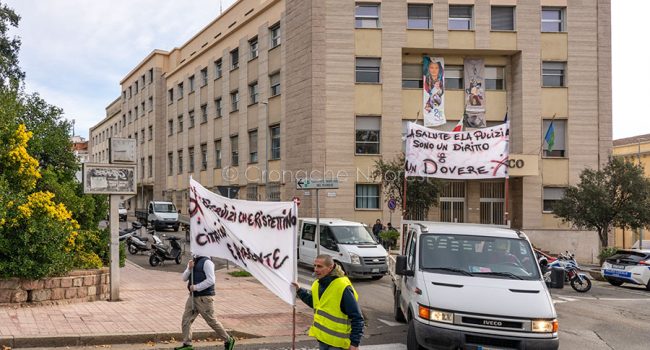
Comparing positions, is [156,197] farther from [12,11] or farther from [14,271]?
[14,271]

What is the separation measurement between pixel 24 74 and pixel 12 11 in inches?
145

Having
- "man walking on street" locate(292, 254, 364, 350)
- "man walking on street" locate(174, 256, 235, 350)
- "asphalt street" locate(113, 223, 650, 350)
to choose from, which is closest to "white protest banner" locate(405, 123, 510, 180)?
"asphalt street" locate(113, 223, 650, 350)

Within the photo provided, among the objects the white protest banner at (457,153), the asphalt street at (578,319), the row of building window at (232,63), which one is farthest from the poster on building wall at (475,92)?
the white protest banner at (457,153)

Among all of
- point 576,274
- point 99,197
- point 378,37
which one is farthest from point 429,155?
point 378,37

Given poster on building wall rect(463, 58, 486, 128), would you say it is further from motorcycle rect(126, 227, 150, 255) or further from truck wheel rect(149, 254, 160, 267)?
truck wheel rect(149, 254, 160, 267)

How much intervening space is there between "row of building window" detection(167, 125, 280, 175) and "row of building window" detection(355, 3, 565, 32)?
31.6 ft

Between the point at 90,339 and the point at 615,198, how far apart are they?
24409 millimetres

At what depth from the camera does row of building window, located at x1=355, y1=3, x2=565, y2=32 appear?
32156 millimetres

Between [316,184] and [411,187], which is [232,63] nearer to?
[411,187]

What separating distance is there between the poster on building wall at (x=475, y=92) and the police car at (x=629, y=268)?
50.2ft

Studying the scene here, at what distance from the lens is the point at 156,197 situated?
60.5m

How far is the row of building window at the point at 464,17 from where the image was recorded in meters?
32.2

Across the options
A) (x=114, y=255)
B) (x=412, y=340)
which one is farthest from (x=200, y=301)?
(x=114, y=255)

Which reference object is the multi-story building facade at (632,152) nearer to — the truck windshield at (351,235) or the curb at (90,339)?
the truck windshield at (351,235)
